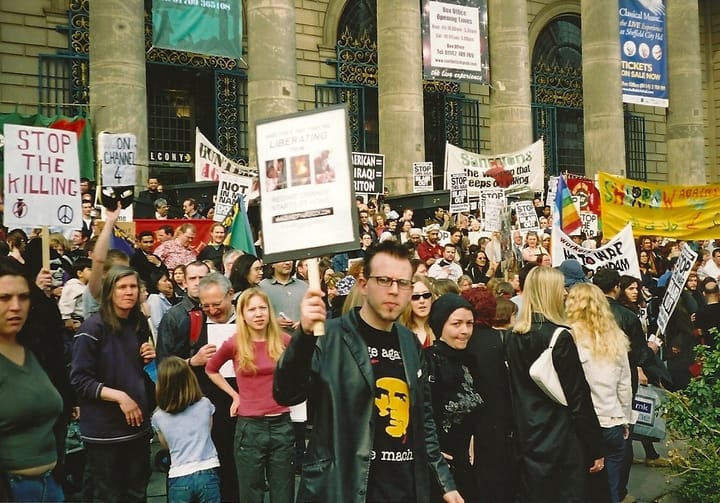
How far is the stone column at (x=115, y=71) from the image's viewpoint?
1708 cm

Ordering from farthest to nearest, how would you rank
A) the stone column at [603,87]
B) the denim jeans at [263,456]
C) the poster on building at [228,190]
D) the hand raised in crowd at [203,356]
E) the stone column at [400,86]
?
the stone column at [603,87] < the stone column at [400,86] < the poster on building at [228,190] < the hand raised in crowd at [203,356] < the denim jeans at [263,456]

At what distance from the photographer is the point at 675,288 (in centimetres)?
1019

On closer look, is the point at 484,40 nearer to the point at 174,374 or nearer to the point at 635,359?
the point at 635,359

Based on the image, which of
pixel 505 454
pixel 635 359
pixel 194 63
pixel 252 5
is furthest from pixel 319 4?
pixel 505 454

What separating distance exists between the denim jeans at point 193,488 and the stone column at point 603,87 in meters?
21.2

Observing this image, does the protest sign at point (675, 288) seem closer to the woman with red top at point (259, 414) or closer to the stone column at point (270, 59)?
the woman with red top at point (259, 414)

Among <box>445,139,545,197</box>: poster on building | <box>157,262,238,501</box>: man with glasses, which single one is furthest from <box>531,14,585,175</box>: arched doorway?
<box>157,262,238,501</box>: man with glasses

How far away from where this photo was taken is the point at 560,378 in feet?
17.6

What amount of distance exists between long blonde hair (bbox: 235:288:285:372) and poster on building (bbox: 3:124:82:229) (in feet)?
8.96

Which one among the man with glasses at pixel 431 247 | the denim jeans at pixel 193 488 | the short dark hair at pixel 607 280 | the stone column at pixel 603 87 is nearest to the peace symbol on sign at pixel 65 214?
the denim jeans at pixel 193 488

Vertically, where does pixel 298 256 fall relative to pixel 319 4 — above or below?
below

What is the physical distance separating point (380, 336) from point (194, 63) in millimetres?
20252

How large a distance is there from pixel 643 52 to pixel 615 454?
2303cm

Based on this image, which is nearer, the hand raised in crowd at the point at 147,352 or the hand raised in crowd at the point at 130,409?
the hand raised in crowd at the point at 130,409
